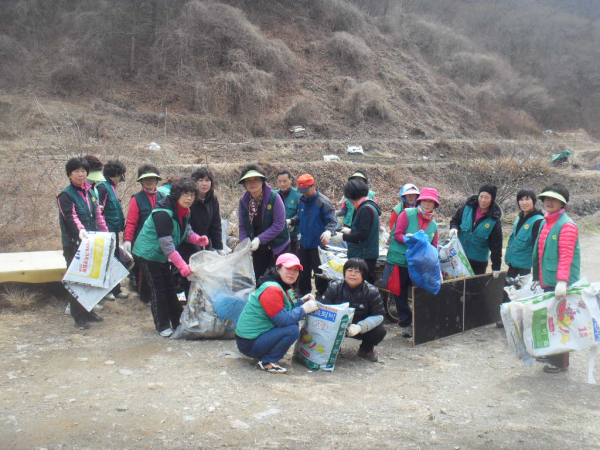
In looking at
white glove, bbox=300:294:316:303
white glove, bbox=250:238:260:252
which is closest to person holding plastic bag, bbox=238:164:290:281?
white glove, bbox=250:238:260:252

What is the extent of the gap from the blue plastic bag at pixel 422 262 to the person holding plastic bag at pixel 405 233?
21cm

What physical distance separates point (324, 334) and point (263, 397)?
72 centimetres

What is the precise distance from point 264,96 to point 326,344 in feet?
70.1

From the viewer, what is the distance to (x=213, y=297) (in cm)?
430

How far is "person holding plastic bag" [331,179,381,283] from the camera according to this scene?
15.5 feet

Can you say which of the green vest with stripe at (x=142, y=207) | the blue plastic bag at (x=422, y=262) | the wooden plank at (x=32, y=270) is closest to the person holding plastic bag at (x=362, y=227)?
the blue plastic bag at (x=422, y=262)

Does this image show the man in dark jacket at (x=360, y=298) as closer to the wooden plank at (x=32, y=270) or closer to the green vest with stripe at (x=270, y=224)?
the green vest with stripe at (x=270, y=224)

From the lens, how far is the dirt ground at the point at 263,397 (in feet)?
9.44

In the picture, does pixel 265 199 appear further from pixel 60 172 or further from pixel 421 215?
pixel 60 172

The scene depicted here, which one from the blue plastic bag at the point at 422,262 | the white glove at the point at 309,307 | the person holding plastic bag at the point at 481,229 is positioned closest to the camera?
the white glove at the point at 309,307

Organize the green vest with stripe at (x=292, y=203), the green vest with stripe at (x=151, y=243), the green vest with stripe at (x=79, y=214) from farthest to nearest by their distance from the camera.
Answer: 1. the green vest with stripe at (x=292, y=203)
2. the green vest with stripe at (x=79, y=214)
3. the green vest with stripe at (x=151, y=243)

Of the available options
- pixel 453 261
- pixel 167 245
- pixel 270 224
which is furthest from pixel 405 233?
pixel 167 245

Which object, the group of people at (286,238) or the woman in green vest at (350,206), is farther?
the woman in green vest at (350,206)

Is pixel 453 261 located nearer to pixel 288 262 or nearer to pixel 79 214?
pixel 288 262
